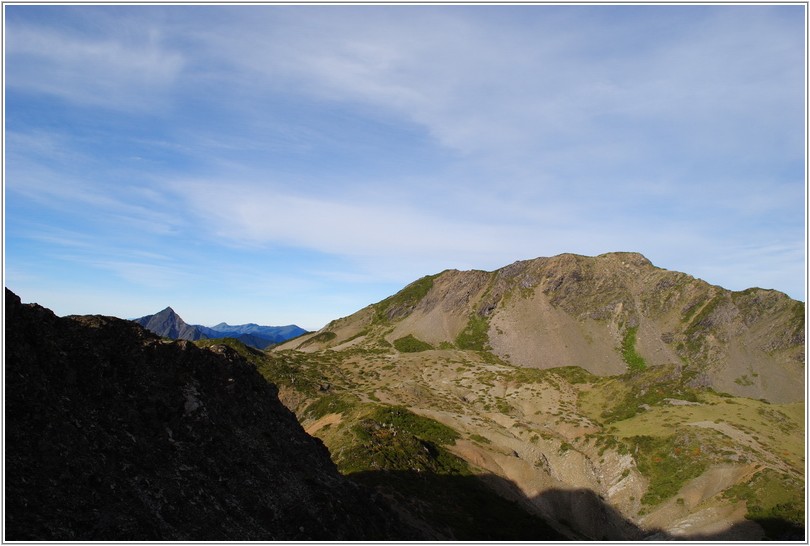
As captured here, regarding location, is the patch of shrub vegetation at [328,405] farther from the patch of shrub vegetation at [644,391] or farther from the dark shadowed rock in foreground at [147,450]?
the patch of shrub vegetation at [644,391]

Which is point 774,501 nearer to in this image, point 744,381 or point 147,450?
point 147,450

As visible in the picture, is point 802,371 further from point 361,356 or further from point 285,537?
point 285,537

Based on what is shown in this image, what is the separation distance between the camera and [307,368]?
127 m

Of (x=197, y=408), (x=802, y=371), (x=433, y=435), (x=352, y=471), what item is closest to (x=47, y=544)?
(x=197, y=408)

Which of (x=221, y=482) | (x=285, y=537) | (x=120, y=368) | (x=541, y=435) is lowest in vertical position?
(x=541, y=435)

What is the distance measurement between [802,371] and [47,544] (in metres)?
242

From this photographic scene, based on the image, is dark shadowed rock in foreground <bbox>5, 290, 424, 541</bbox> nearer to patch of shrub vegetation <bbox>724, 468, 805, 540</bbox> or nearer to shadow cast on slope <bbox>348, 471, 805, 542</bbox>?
shadow cast on slope <bbox>348, 471, 805, 542</bbox>

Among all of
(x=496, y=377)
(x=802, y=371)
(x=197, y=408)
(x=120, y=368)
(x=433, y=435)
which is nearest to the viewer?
(x=120, y=368)

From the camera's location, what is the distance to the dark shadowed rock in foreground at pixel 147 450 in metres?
18.5

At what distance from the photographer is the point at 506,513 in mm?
50531

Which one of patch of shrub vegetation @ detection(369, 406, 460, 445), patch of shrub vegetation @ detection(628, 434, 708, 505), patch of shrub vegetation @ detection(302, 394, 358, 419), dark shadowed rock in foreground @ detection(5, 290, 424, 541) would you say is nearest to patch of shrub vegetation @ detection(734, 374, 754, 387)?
patch of shrub vegetation @ detection(628, 434, 708, 505)

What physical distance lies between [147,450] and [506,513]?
41.2 meters

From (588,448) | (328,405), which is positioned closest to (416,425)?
(328,405)

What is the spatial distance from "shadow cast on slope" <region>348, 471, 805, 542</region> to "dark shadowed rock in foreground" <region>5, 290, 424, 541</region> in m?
9.04
